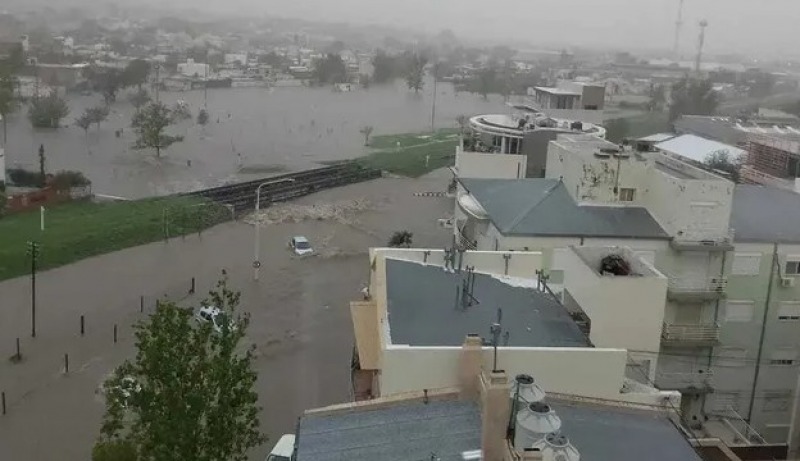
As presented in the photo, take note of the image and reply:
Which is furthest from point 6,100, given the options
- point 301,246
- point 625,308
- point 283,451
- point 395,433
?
point 395,433

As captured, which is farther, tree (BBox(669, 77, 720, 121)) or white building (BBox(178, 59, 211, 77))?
white building (BBox(178, 59, 211, 77))

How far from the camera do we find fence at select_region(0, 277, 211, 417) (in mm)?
6008

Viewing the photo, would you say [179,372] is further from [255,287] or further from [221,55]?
[221,55]

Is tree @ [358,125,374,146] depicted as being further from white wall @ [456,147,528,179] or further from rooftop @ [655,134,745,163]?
white wall @ [456,147,528,179]

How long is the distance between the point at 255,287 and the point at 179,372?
5622 millimetres

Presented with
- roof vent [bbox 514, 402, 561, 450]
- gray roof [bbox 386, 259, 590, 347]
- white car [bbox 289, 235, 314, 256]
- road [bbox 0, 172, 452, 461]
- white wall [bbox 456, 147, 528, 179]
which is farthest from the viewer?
white car [bbox 289, 235, 314, 256]

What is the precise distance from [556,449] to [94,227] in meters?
9.54

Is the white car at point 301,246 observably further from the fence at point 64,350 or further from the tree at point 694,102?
the tree at point 694,102

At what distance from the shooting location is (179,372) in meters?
3.15

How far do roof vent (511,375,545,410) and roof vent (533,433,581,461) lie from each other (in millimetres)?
334

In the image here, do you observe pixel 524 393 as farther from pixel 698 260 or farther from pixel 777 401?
pixel 777 401

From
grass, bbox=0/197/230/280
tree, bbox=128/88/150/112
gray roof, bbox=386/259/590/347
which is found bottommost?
grass, bbox=0/197/230/280

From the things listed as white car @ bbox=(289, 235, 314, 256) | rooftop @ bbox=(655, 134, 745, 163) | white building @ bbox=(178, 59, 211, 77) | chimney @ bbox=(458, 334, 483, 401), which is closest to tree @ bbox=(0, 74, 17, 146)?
white car @ bbox=(289, 235, 314, 256)

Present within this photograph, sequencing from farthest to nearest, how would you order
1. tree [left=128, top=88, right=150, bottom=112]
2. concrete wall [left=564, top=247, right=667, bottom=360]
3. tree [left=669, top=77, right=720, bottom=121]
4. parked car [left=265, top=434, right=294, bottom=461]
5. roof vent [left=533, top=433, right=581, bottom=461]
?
tree [left=669, top=77, right=720, bottom=121] < tree [left=128, top=88, right=150, bottom=112] < parked car [left=265, top=434, right=294, bottom=461] < concrete wall [left=564, top=247, right=667, bottom=360] < roof vent [left=533, top=433, right=581, bottom=461]
